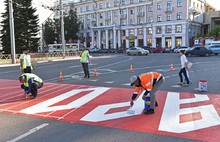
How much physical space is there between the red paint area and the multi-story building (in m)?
54.8

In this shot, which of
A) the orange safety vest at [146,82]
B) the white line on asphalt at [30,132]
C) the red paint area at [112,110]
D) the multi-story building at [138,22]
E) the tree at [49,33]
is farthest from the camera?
the tree at [49,33]

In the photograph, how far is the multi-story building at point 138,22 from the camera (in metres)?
63.0

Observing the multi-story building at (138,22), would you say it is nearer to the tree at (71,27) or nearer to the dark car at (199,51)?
the tree at (71,27)

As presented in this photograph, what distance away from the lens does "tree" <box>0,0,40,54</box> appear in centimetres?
4584

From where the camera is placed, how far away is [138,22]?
7188cm

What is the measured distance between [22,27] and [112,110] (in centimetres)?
4394

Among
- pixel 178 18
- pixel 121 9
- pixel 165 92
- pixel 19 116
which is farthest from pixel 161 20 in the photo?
pixel 19 116


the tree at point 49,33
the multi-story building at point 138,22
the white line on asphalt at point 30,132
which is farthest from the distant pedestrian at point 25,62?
the tree at point 49,33

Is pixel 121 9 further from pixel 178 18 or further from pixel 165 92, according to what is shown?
pixel 165 92

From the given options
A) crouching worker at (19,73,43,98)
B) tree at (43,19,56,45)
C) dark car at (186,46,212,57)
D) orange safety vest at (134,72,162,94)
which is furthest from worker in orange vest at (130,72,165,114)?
tree at (43,19,56,45)

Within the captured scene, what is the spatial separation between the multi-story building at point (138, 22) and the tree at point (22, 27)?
30.1m

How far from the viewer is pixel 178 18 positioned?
63.1 m

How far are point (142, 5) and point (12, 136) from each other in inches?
2691

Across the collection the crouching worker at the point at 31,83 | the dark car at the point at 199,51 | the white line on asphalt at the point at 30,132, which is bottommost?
the white line on asphalt at the point at 30,132
